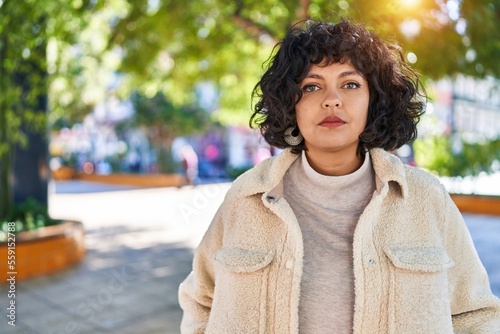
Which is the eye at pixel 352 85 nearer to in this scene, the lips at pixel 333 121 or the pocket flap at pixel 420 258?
the lips at pixel 333 121

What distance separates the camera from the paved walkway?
4.93 meters

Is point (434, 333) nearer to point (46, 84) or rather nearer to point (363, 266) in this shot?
point (363, 266)

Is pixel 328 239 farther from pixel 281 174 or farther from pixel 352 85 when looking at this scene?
pixel 352 85

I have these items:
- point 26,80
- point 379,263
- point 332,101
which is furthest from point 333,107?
point 26,80

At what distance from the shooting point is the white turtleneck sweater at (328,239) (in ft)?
4.75

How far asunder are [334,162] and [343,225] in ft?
0.59

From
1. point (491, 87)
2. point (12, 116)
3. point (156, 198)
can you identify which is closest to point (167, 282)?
point (12, 116)

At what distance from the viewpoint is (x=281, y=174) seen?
5.22ft

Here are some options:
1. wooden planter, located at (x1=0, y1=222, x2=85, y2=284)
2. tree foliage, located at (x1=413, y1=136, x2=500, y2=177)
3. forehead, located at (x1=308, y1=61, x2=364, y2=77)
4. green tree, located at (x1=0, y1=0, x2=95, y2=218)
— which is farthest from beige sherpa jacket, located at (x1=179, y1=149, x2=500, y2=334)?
tree foliage, located at (x1=413, y1=136, x2=500, y2=177)

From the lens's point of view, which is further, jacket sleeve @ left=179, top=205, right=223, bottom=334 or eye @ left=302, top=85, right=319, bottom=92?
jacket sleeve @ left=179, top=205, right=223, bottom=334

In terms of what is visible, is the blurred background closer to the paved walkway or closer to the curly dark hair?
the paved walkway

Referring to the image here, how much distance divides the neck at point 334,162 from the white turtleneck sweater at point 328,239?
0.03 m

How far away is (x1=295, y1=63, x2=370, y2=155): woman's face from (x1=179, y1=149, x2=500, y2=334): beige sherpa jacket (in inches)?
5.6

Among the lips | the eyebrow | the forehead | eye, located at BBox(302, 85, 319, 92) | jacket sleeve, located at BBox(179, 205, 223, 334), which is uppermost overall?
the forehead
